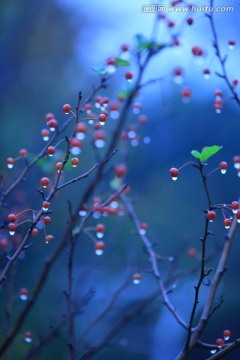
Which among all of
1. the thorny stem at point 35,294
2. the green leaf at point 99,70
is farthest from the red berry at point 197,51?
the thorny stem at point 35,294

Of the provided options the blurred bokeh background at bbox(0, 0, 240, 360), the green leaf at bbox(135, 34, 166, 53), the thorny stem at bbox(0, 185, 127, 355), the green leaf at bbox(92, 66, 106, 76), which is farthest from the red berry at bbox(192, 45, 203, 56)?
the blurred bokeh background at bbox(0, 0, 240, 360)

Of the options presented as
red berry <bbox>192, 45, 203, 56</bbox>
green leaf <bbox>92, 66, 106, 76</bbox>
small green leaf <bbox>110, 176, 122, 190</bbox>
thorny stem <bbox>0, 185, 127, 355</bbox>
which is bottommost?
thorny stem <bbox>0, 185, 127, 355</bbox>

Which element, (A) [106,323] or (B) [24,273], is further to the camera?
(B) [24,273]

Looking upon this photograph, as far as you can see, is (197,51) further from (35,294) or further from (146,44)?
(35,294)

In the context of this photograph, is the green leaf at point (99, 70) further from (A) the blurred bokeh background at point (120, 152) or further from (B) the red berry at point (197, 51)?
(A) the blurred bokeh background at point (120, 152)

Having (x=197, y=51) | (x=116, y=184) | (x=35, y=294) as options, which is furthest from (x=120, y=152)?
(x=35, y=294)

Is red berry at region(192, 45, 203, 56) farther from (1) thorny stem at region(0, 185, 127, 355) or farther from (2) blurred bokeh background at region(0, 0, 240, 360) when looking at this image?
(2) blurred bokeh background at region(0, 0, 240, 360)

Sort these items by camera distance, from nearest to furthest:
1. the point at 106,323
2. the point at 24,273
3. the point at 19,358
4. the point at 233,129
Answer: the point at 19,358
the point at 106,323
the point at 24,273
the point at 233,129

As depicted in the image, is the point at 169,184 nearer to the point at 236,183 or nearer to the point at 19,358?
the point at 236,183

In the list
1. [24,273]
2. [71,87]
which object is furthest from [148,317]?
[71,87]
